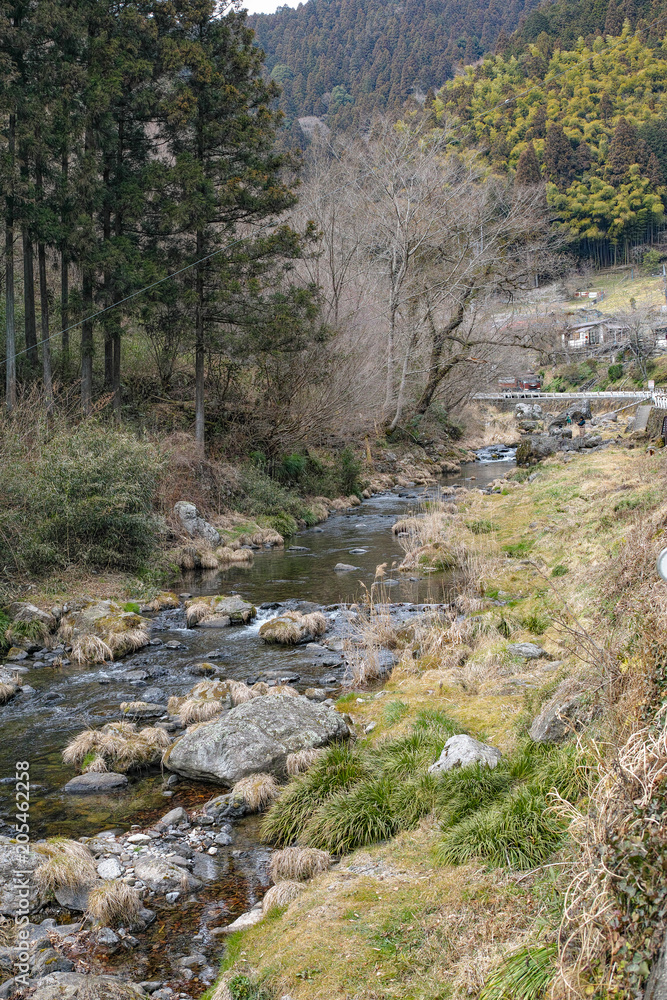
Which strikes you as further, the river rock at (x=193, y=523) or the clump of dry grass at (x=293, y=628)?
the river rock at (x=193, y=523)

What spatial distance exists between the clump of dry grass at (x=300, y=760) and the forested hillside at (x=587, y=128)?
74.0m

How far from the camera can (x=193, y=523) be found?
17.9m

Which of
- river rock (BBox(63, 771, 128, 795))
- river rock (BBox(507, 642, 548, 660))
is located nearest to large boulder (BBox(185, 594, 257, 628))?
river rock (BBox(507, 642, 548, 660))

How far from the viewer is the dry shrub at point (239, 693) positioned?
8.62m

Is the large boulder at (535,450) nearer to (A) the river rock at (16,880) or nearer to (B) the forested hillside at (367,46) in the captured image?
(A) the river rock at (16,880)

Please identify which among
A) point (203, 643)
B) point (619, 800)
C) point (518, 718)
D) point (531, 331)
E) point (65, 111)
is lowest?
point (203, 643)

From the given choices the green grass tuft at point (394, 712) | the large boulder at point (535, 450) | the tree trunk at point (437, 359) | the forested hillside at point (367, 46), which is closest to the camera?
the green grass tuft at point (394, 712)

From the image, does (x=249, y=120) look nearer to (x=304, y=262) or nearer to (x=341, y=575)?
(x=304, y=262)

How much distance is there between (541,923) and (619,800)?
2.52 ft

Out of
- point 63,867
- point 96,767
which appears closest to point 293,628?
point 96,767

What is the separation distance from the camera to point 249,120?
20891 millimetres

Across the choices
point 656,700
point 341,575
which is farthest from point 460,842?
point 341,575

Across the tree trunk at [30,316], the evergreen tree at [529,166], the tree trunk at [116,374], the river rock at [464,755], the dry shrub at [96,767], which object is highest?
the evergreen tree at [529,166]

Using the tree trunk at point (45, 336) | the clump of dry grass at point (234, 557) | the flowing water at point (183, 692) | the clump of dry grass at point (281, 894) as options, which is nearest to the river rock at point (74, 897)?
the flowing water at point (183, 692)
